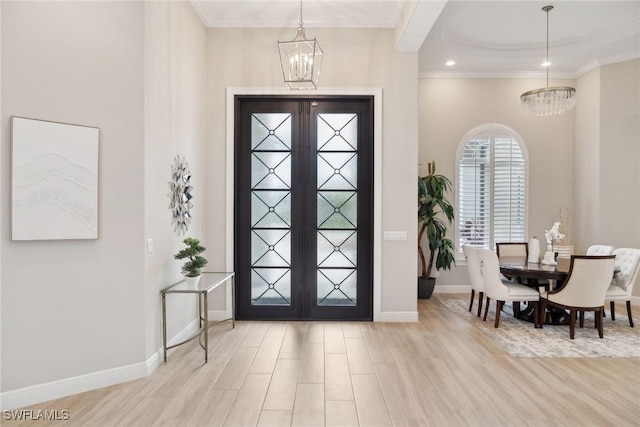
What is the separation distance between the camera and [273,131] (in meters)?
4.69

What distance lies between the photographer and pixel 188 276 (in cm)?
365

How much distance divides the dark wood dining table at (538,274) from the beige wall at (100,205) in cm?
409

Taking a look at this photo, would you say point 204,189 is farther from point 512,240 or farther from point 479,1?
point 512,240

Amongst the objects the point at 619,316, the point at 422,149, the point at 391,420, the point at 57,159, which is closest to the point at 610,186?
the point at 619,316

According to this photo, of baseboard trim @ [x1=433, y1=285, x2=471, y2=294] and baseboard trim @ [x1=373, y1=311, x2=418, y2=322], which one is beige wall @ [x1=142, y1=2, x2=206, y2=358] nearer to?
baseboard trim @ [x1=373, y1=311, x2=418, y2=322]

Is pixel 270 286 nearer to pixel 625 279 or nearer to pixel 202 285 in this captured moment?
pixel 202 285

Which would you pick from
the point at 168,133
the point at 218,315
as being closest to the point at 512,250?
the point at 218,315

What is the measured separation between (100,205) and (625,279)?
19.2ft

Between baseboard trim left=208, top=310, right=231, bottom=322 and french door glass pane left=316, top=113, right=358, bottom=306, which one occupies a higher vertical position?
french door glass pane left=316, top=113, right=358, bottom=306

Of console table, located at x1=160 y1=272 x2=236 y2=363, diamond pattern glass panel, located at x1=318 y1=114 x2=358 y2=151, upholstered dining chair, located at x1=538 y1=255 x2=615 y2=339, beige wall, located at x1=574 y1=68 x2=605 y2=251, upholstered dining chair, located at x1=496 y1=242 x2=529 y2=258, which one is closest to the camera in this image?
console table, located at x1=160 y1=272 x2=236 y2=363

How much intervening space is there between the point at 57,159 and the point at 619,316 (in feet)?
21.8

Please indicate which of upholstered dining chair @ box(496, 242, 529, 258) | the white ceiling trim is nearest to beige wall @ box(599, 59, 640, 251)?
upholstered dining chair @ box(496, 242, 529, 258)

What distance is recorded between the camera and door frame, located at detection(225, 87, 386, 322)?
457cm

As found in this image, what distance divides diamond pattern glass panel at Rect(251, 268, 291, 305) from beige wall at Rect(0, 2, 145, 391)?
1800mm
